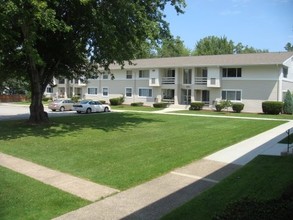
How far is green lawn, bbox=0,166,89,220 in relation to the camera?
7.05m

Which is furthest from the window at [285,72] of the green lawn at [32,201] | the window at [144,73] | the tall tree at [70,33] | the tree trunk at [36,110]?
the green lawn at [32,201]

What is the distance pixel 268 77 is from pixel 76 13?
983 inches

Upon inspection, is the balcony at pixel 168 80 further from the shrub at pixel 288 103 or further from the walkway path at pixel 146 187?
the walkway path at pixel 146 187

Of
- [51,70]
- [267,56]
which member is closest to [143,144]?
[51,70]

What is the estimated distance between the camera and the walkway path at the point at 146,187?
7.25 meters

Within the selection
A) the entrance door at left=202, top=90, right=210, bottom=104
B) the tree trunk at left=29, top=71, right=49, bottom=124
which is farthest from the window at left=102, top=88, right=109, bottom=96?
the tree trunk at left=29, top=71, right=49, bottom=124

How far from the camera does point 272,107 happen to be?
37250 mm

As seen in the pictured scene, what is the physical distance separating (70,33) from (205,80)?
83.8ft

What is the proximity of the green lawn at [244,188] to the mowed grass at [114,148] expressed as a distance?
2.10m

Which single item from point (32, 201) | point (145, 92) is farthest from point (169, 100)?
point (32, 201)

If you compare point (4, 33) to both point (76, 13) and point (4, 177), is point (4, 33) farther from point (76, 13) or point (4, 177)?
point (4, 177)

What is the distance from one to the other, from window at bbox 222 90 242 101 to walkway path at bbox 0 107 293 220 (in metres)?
28.5

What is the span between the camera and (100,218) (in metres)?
6.88

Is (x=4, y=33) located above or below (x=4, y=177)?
above
